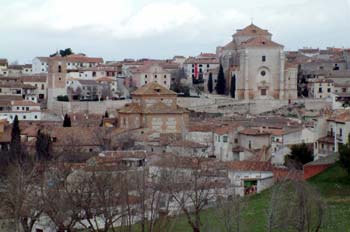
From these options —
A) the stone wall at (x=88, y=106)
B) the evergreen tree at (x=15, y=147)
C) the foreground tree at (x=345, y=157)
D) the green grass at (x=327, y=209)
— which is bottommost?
the green grass at (x=327, y=209)

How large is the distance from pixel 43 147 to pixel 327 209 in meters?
16.8

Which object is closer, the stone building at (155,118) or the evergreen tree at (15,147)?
the evergreen tree at (15,147)

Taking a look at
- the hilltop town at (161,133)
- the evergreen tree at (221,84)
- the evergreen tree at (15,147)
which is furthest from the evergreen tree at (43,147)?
the evergreen tree at (221,84)

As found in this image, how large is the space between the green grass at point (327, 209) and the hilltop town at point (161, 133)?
425mm

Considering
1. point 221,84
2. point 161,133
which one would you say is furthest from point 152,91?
point 221,84

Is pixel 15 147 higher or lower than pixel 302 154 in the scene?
lower

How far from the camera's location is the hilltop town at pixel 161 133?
2372 centimetres

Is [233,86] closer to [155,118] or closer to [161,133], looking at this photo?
[155,118]

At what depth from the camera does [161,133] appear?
43.1 metres

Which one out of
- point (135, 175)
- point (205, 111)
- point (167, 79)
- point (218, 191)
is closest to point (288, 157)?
point (218, 191)

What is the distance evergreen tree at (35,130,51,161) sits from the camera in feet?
115

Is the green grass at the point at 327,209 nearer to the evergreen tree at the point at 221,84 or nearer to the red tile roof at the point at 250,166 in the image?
the red tile roof at the point at 250,166

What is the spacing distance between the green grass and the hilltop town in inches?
16.7

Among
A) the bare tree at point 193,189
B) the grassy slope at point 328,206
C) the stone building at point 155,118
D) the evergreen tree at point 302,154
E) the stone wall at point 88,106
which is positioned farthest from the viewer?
the stone wall at point 88,106
